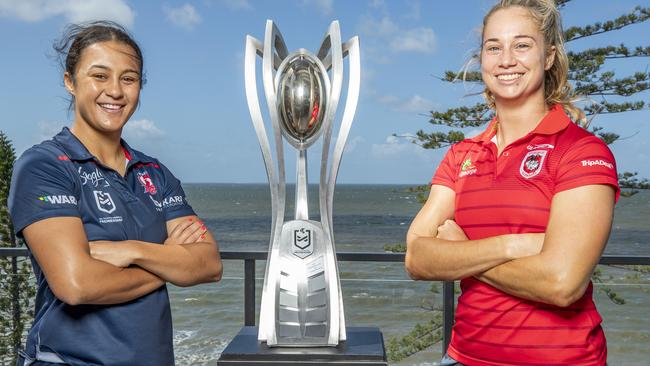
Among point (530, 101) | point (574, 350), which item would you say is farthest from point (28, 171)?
point (574, 350)

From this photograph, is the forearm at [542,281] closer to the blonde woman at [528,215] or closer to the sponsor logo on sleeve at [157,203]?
the blonde woman at [528,215]

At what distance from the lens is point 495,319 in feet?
4.63

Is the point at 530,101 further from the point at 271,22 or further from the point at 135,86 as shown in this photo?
the point at 271,22

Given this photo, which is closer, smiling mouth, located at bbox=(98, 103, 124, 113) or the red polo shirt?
the red polo shirt

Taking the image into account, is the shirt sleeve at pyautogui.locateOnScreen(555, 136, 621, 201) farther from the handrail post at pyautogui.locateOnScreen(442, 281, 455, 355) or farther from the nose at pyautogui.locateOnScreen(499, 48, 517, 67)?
the handrail post at pyautogui.locateOnScreen(442, 281, 455, 355)

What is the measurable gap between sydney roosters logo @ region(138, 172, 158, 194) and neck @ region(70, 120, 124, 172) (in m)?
0.05

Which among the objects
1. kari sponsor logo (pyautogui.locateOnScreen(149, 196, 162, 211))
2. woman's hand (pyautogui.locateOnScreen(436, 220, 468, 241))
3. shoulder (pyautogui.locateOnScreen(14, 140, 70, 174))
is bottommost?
woman's hand (pyautogui.locateOnScreen(436, 220, 468, 241))

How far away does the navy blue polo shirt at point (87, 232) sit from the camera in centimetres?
150

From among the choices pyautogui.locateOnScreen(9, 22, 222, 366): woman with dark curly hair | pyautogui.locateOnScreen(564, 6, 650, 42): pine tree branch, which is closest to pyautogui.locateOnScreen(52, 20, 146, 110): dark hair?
pyautogui.locateOnScreen(9, 22, 222, 366): woman with dark curly hair

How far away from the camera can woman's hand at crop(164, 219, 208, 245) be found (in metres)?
1.79

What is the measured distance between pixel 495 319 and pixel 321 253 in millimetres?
1046

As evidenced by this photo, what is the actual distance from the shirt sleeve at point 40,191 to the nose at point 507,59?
93 centimetres

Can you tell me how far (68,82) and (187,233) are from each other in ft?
1.51

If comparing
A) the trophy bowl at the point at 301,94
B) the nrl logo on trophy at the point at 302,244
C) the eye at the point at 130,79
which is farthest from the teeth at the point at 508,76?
the nrl logo on trophy at the point at 302,244
